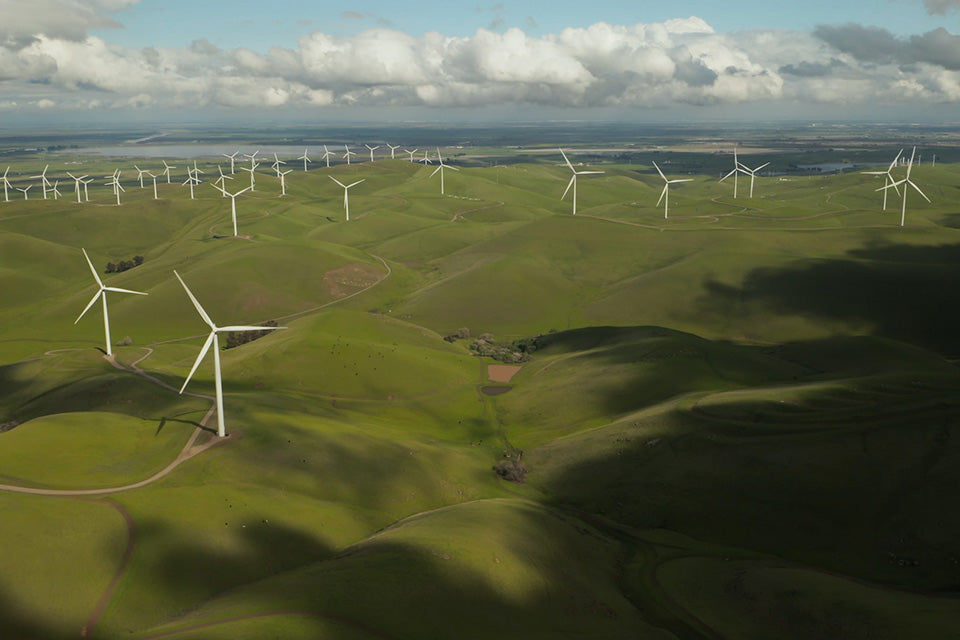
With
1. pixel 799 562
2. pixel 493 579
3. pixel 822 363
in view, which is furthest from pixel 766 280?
pixel 493 579

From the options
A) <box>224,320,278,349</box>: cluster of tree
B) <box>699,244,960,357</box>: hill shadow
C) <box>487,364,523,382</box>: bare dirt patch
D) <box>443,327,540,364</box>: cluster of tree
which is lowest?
<box>487,364,523,382</box>: bare dirt patch

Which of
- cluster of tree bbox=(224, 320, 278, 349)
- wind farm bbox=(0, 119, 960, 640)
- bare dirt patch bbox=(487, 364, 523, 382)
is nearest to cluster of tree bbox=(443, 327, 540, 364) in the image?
bare dirt patch bbox=(487, 364, 523, 382)

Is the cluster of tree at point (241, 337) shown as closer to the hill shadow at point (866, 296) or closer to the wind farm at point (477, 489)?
the wind farm at point (477, 489)

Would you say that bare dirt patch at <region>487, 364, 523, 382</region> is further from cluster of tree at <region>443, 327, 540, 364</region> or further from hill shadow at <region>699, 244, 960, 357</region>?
hill shadow at <region>699, 244, 960, 357</region>

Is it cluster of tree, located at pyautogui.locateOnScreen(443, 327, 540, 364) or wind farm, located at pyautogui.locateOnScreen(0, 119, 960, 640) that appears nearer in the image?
wind farm, located at pyautogui.locateOnScreen(0, 119, 960, 640)

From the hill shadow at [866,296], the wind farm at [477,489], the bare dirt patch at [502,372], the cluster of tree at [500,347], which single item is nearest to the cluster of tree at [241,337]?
the wind farm at [477,489]
